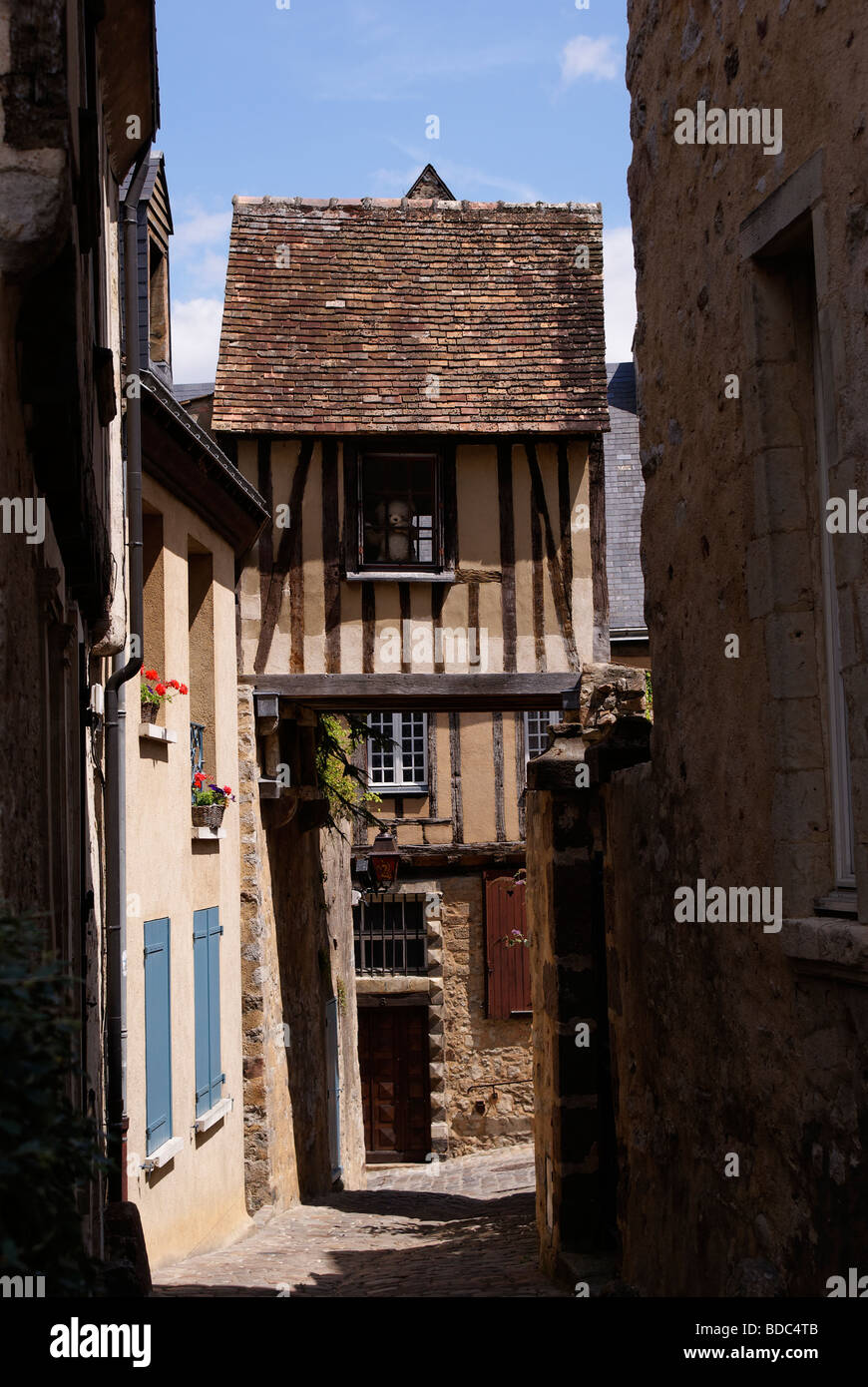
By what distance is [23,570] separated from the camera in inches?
143

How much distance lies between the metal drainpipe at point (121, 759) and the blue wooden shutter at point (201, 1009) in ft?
5.64

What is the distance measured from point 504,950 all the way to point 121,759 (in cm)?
1149

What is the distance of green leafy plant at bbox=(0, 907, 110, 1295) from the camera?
1.80m

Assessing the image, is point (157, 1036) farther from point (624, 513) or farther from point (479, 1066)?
point (624, 513)

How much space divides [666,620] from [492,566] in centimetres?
570

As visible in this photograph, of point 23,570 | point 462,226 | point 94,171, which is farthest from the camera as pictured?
point 462,226

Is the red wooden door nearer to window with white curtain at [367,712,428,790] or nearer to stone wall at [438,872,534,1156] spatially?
stone wall at [438,872,534,1156]

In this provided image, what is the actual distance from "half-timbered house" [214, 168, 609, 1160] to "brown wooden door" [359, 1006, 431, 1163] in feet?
22.4

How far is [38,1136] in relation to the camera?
1854 millimetres

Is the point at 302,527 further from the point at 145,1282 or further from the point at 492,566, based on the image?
the point at 145,1282
